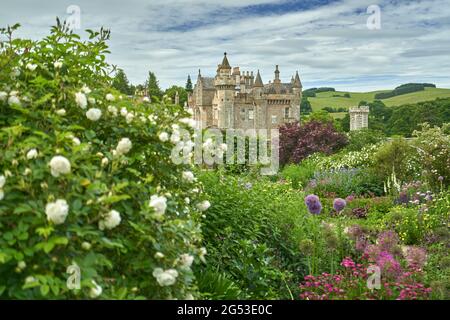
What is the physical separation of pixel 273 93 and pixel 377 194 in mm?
40763

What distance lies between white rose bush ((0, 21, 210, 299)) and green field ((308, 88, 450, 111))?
6815cm

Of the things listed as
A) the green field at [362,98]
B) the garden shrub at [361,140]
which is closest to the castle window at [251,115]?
the green field at [362,98]

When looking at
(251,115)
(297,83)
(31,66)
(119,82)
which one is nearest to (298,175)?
(119,82)

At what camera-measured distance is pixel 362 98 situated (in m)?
82.8

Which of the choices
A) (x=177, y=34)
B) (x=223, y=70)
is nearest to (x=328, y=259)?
(x=177, y=34)

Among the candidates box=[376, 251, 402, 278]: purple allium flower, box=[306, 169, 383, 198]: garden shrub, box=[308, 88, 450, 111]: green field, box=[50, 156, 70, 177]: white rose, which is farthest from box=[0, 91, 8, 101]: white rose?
box=[308, 88, 450, 111]: green field

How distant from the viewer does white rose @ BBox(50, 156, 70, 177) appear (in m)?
2.84

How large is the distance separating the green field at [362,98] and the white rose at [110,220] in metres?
69.1

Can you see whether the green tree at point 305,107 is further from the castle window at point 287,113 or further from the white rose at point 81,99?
the white rose at point 81,99

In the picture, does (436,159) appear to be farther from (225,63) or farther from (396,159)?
(225,63)

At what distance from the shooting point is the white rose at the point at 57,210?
8.88 ft

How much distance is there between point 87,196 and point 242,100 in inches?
1975
